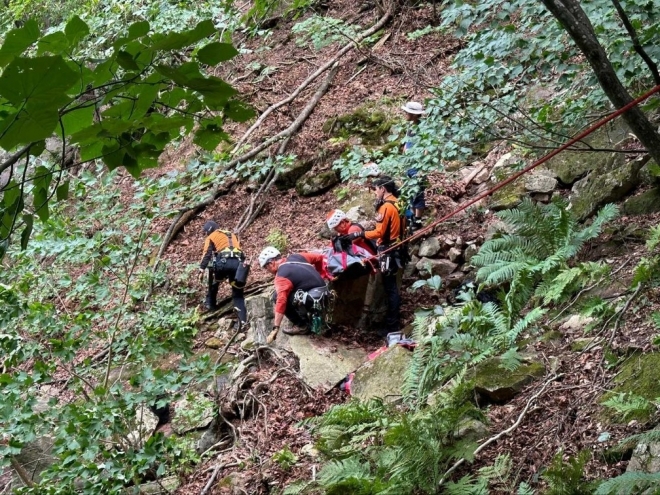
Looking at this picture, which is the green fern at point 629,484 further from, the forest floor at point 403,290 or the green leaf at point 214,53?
the green leaf at point 214,53

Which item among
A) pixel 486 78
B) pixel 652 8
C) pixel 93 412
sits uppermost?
pixel 652 8

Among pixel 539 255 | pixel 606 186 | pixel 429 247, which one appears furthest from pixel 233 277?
pixel 606 186

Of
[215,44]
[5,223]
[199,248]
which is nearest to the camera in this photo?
[215,44]

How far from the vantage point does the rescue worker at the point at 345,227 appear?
25.3 ft

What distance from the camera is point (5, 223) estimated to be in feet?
4.99

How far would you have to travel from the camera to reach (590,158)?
7859 millimetres

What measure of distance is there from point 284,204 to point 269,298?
353 centimetres

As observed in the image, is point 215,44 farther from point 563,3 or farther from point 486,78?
point 486,78

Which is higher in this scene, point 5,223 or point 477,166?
point 5,223

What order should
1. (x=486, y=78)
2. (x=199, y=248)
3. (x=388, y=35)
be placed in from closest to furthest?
(x=486, y=78), (x=199, y=248), (x=388, y=35)

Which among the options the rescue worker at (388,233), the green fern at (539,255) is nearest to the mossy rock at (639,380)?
the green fern at (539,255)

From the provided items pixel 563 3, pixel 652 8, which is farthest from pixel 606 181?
pixel 563 3

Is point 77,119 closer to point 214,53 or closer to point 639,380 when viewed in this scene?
point 214,53

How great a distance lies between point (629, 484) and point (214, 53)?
2.50 meters
